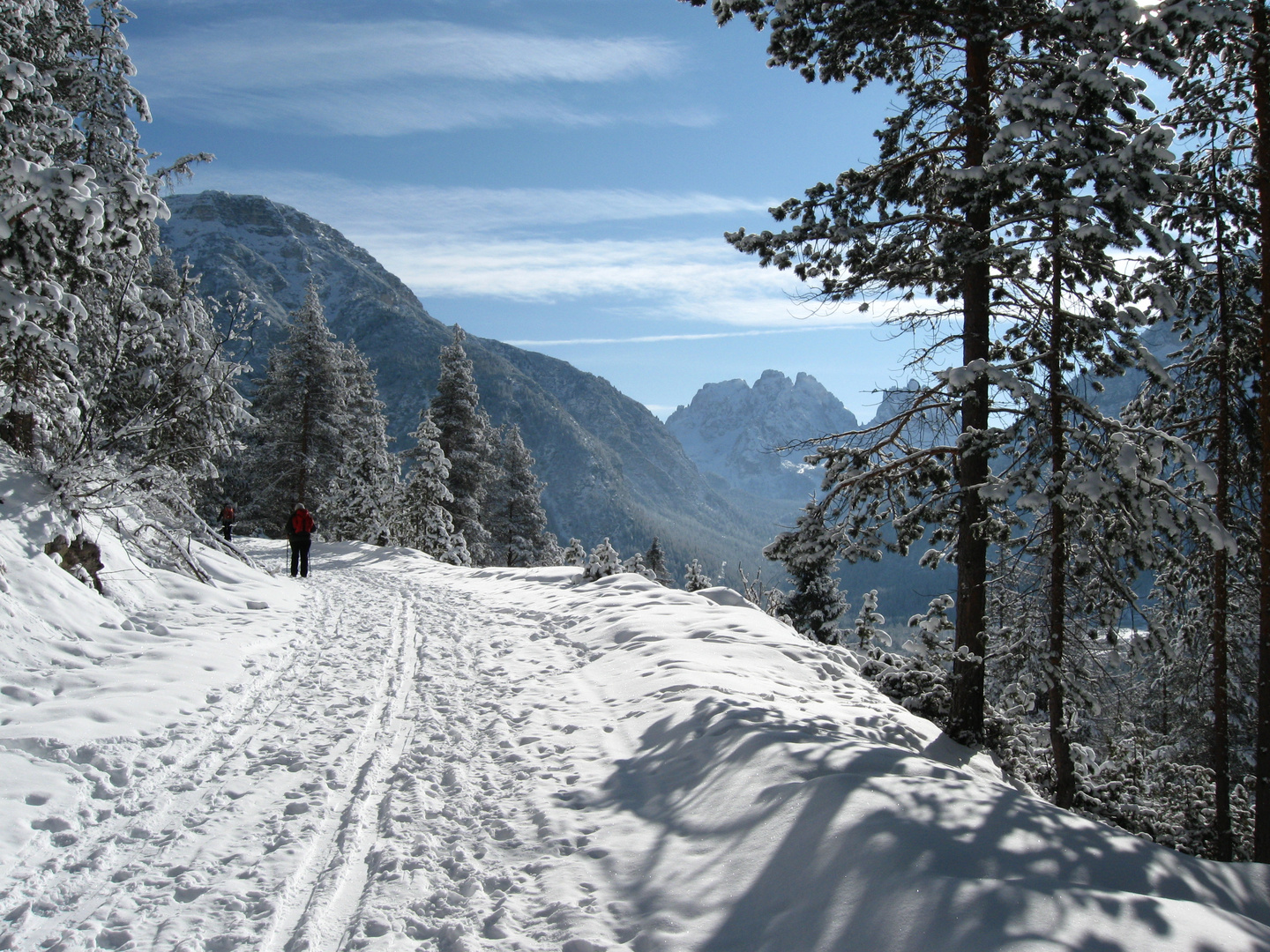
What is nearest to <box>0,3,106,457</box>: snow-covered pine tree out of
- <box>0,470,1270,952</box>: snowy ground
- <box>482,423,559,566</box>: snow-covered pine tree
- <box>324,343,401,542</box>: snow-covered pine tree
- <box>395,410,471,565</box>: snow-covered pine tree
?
<box>0,470,1270,952</box>: snowy ground

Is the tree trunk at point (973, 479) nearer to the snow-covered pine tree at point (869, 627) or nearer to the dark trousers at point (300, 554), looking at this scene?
the snow-covered pine tree at point (869, 627)

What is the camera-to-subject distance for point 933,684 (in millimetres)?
10391

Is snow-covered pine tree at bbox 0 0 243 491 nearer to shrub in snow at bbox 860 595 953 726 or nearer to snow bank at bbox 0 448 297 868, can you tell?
snow bank at bbox 0 448 297 868

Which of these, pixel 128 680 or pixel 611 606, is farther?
pixel 611 606

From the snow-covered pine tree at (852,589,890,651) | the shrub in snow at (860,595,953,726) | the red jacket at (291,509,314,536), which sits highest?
the red jacket at (291,509,314,536)

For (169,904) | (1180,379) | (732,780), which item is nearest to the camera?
(169,904)

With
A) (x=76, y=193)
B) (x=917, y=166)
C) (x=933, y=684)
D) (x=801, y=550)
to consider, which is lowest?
(x=933, y=684)

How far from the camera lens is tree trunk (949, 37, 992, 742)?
27.4 ft

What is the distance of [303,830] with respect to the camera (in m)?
4.59

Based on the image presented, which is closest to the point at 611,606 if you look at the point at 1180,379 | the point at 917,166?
the point at 917,166

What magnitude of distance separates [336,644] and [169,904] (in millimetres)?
6454

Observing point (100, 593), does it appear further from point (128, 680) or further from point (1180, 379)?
point (1180, 379)

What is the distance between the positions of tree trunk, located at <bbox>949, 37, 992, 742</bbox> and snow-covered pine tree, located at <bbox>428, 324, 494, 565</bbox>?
90.8 ft

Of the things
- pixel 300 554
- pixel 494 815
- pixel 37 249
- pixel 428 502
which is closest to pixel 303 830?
pixel 494 815
